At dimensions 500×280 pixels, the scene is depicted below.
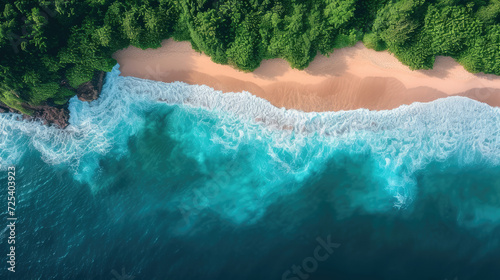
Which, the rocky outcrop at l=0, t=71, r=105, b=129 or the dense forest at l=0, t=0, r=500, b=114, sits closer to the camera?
the dense forest at l=0, t=0, r=500, b=114

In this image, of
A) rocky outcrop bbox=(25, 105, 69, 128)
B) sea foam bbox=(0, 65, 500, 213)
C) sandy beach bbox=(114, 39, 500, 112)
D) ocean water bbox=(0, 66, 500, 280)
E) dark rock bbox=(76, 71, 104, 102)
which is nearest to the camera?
ocean water bbox=(0, 66, 500, 280)

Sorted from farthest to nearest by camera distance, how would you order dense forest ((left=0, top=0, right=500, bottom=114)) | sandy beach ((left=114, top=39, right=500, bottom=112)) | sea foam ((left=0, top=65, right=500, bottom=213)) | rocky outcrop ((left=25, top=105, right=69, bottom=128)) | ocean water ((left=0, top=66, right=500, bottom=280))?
1. rocky outcrop ((left=25, top=105, right=69, bottom=128))
2. sea foam ((left=0, top=65, right=500, bottom=213))
3. sandy beach ((left=114, top=39, right=500, bottom=112))
4. ocean water ((left=0, top=66, right=500, bottom=280))
5. dense forest ((left=0, top=0, right=500, bottom=114))

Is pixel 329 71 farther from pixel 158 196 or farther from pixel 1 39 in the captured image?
pixel 1 39

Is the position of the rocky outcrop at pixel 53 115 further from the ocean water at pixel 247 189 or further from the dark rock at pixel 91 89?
the dark rock at pixel 91 89

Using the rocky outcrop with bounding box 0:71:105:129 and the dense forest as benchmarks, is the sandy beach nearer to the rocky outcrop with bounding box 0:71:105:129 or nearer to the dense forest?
the dense forest

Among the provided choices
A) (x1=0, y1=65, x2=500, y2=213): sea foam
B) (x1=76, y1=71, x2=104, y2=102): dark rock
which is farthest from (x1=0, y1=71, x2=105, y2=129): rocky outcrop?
(x1=0, y1=65, x2=500, y2=213): sea foam

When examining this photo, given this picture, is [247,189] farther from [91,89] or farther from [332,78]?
[91,89]

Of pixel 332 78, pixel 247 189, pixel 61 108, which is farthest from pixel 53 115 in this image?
pixel 332 78
